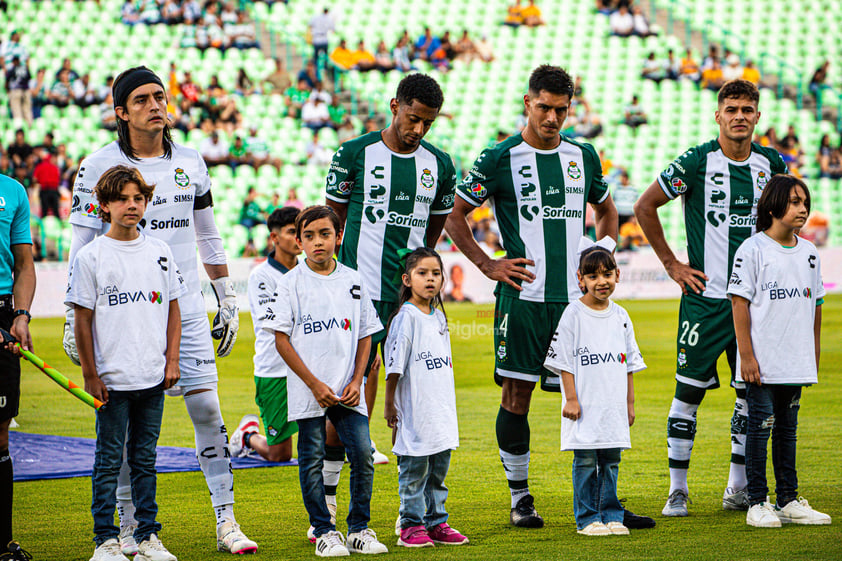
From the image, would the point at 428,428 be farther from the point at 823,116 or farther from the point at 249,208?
the point at 823,116

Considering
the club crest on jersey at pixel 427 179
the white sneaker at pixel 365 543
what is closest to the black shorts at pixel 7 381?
the white sneaker at pixel 365 543

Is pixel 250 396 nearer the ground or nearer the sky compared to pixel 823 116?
nearer the ground

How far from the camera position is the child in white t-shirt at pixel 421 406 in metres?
5.29

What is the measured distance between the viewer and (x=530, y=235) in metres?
6.12

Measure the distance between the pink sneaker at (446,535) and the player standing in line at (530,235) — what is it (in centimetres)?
67

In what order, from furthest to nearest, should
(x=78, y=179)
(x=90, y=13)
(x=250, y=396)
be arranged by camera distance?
(x=90, y=13) → (x=250, y=396) → (x=78, y=179)

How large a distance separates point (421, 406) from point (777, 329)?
2.04m

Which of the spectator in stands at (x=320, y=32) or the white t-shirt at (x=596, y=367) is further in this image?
the spectator in stands at (x=320, y=32)

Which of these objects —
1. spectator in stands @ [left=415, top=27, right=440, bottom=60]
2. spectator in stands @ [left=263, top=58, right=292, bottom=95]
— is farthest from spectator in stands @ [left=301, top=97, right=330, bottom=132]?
spectator in stands @ [left=415, top=27, right=440, bottom=60]

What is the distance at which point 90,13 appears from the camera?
1133 inches

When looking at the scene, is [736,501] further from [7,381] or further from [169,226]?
[7,381]

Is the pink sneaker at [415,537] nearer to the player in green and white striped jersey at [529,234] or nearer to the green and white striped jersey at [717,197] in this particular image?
the player in green and white striped jersey at [529,234]

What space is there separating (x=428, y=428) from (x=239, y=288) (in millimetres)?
14816

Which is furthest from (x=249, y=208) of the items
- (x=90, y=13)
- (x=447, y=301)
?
Answer: (x=90, y=13)
